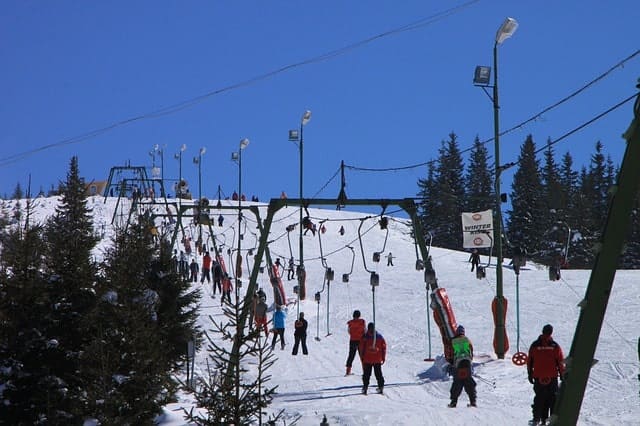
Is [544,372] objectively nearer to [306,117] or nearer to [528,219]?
[306,117]

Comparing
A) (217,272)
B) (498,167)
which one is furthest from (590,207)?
(498,167)

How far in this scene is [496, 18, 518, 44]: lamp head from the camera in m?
21.0

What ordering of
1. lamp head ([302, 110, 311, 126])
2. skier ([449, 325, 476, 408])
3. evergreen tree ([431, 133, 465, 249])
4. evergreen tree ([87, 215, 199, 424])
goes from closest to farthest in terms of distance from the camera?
1. evergreen tree ([87, 215, 199, 424])
2. skier ([449, 325, 476, 408])
3. lamp head ([302, 110, 311, 126])
4. evergreen tree ([431, 133, 465, 249])

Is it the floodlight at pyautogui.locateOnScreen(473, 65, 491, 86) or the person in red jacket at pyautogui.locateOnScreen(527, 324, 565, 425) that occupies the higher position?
the floodlight at pyautogui.locateOnScreen(473, 65, 491, 86)

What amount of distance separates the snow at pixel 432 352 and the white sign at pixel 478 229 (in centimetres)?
255

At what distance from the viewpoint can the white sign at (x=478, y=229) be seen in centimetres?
2381

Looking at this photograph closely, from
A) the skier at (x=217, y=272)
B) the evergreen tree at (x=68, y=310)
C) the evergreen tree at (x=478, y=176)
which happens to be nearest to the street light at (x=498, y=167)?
the evergreen tree at (x=68, y=310)

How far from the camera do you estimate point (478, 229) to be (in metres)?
24.1

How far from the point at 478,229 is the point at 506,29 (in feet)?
19.3

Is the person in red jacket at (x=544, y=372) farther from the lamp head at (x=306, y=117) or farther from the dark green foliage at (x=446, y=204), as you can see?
the dark green foliage at (x=446, y=204)

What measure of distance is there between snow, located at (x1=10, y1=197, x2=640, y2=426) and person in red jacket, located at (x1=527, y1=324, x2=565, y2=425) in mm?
1232

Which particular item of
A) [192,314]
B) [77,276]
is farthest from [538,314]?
[77,276]

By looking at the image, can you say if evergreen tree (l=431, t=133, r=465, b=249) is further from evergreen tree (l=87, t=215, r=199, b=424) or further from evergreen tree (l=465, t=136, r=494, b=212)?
evergreen tree (l=87, t=215, r=199, b=424)

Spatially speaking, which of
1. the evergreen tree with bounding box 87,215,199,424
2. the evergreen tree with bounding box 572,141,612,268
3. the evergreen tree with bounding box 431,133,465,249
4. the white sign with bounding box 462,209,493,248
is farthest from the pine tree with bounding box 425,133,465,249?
the evergreen tree with bounding box 87,215,199,424
